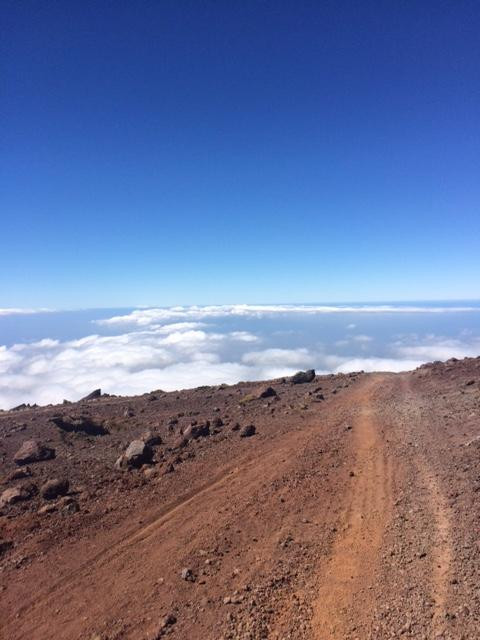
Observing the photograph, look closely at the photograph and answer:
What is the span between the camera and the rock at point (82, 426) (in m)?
15.9

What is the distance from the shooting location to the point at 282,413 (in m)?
15.8

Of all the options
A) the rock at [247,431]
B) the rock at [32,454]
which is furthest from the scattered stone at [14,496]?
the rock at [247,431]

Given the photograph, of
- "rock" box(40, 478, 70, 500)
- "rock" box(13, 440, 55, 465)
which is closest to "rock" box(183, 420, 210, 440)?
"rock" box(13, 440, 55, 465)

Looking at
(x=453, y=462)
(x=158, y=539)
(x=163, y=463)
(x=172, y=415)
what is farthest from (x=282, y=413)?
(x=158, y=539)

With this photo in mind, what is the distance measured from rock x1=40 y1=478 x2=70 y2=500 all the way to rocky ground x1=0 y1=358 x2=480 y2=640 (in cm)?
3

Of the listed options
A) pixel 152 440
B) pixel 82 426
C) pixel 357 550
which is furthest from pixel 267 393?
pixel 357 550

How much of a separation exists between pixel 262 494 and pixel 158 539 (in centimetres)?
240

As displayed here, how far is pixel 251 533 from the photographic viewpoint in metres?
6.88

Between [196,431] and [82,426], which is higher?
[196,431]

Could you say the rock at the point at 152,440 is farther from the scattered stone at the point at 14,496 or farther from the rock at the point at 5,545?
the rock at the point at 5,545

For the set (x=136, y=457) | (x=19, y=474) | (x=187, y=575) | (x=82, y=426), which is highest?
(x=187, y=575)

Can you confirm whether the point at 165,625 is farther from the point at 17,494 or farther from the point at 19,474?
the point at 19,474

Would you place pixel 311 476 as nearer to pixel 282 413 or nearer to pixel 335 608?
pixel 335 608

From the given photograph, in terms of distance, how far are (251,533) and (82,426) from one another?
456 inches
